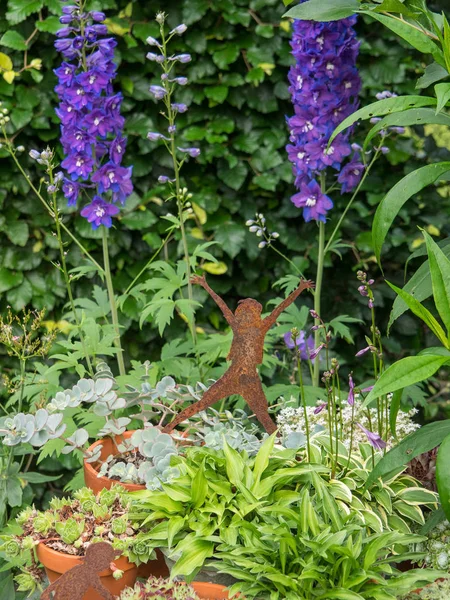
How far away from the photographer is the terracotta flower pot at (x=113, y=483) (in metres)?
1.70

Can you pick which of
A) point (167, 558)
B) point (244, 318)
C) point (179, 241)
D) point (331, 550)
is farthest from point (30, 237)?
point (331, 550)

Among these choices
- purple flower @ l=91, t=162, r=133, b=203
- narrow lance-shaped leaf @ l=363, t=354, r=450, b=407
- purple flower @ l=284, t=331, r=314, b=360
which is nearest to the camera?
narrow lance-shaped leaf @ l=363, t=354, r=450, b=407

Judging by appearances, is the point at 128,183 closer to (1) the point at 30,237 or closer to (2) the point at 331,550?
(1) the point at 30,237

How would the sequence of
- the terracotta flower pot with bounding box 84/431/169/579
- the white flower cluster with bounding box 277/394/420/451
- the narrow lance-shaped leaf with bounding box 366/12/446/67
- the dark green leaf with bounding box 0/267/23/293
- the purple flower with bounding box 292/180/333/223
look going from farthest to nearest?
the dark green leaf with bounding box 0/267/23/293 < the purple flower with bounding box 292/180/333/223 < the white flower cluster with bounding box 277/394/420/451 < the terracotta flower pot with bounding box 84/431/169/579 < the narrow lance-shaped leaf with bounding box 366/12/446/67

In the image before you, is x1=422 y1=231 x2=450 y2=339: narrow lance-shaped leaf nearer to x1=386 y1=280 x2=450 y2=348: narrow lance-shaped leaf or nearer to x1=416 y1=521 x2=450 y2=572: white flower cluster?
x1=386 y1=280 x2=450 y2=348: narrow lance-shaped leaf

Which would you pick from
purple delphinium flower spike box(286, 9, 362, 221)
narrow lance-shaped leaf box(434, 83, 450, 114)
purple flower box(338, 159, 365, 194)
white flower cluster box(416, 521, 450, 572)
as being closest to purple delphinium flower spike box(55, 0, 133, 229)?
purple delphinium flower spike box(286, 9, 362, 221)

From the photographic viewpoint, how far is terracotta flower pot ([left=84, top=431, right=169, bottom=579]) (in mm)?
1702

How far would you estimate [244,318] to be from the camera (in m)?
1.77

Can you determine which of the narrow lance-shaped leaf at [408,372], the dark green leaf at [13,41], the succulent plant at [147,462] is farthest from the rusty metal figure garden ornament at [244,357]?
the dark green leaf at [13,41]

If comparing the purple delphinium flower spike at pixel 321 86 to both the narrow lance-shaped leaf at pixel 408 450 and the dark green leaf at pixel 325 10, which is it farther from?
the narrow lance-shaped leaf at pixel 408 450

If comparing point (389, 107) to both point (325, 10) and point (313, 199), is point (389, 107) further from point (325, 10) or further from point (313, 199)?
point (313, 199)

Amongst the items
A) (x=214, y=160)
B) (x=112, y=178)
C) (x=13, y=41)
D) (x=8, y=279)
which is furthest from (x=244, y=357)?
(x=13, y=41)

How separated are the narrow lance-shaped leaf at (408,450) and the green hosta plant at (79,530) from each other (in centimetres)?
48

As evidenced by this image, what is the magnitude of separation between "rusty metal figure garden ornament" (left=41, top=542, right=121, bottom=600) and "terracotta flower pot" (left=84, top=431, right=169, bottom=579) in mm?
215
